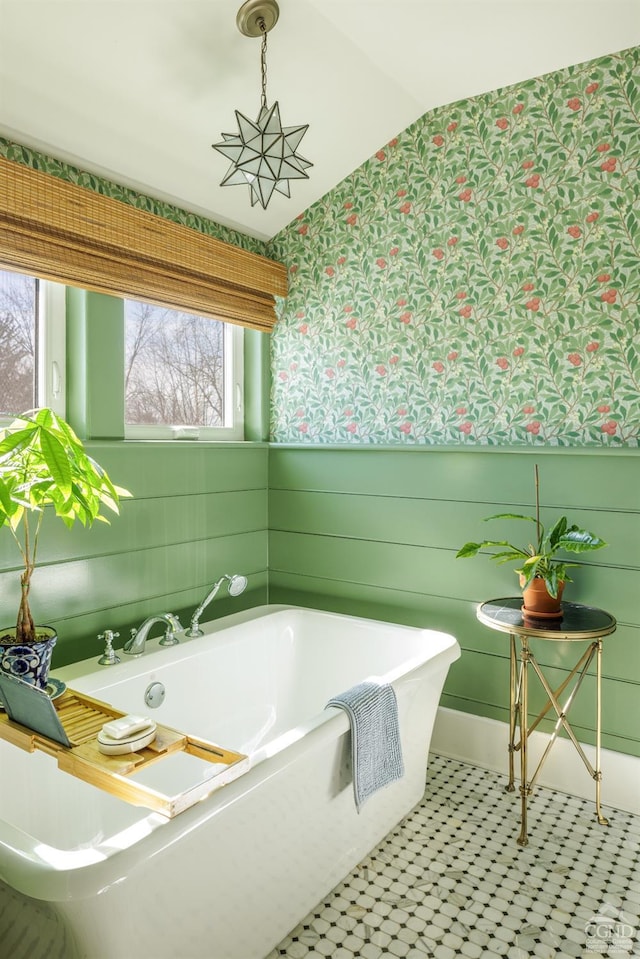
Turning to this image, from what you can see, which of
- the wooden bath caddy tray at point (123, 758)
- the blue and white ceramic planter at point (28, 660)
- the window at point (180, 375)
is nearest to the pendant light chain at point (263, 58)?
the window at point (180, 375)

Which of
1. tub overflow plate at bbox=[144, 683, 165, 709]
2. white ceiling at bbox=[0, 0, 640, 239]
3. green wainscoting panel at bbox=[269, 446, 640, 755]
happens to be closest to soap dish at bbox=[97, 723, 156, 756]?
tub overflow plate at bbox=[144, 683, 165, 709]

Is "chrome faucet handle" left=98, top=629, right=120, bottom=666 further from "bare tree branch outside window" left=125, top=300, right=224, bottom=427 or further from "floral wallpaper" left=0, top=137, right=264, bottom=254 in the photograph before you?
"floral wallpaper" left=0, top=137, right=264, bottom=254

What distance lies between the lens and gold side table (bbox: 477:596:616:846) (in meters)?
2.14

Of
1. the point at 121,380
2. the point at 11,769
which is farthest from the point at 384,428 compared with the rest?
the point at 11,769

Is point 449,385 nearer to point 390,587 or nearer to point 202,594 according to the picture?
point 390,587

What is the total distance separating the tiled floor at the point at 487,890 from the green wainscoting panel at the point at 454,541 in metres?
0.36

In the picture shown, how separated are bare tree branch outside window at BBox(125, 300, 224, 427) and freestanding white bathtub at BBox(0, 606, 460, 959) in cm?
92

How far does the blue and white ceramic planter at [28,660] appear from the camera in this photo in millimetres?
1814

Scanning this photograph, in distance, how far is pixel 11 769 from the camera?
5.76ft

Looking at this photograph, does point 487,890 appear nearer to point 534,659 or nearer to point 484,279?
point 534,659

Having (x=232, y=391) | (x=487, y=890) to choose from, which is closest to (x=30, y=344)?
(x=232, y=391)

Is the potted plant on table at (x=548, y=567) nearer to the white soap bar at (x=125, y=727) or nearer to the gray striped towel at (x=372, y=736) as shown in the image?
the gray striped towel at (x=372, y=736)

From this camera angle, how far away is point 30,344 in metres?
Result: 2.36

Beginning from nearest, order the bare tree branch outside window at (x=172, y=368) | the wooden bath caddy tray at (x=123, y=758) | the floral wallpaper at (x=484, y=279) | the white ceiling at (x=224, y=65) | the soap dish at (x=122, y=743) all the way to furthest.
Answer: the wooden bath caddy tray at (x=123, y=758) < the soap dish at (x=122, y=743) < the white ceiling at (x=224, y=65) < the floral wallpaper at (x=484, y=279) < the bare tree branch outside window at (x=172, y=368)
